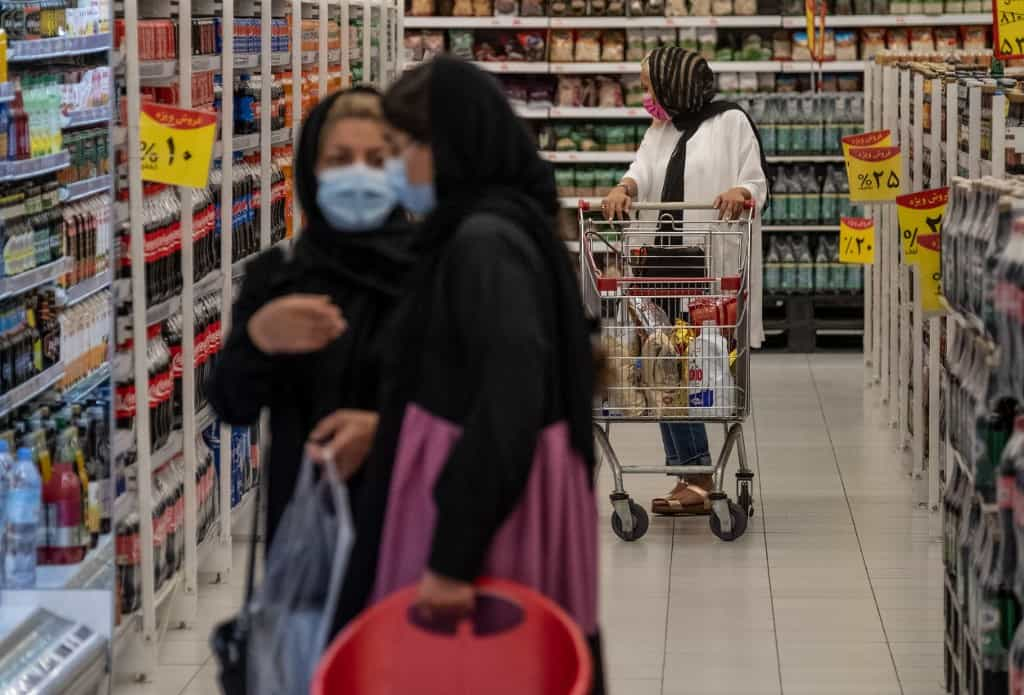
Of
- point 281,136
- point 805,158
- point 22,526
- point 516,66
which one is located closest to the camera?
point 22,526

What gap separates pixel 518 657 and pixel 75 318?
161 inches

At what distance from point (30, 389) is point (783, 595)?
258 centimetres

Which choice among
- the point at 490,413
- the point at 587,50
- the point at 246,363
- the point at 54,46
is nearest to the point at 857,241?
the point at 54,46

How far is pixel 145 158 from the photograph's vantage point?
4465 mm

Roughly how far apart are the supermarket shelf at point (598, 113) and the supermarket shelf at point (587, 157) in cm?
24

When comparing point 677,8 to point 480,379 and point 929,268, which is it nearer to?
point 929,268

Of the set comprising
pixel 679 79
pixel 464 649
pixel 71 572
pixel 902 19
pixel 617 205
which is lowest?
pixel 71 572

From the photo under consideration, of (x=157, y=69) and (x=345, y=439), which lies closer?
(x=345, y=439)

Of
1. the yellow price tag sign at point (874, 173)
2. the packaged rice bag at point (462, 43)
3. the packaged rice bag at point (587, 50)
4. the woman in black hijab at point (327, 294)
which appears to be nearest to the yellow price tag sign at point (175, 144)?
the woman in black hijab at point (327, 294)

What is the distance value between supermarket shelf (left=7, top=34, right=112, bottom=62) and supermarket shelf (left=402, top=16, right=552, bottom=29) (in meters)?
4.57

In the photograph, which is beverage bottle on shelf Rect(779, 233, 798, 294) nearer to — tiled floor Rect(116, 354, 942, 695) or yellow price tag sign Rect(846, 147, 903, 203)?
tiled floor Rect(116, 354, 942, 695)

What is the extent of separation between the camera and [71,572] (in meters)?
4.89

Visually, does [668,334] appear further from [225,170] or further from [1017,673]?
[1017,673]

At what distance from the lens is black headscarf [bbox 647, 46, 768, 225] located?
21.7 ft
